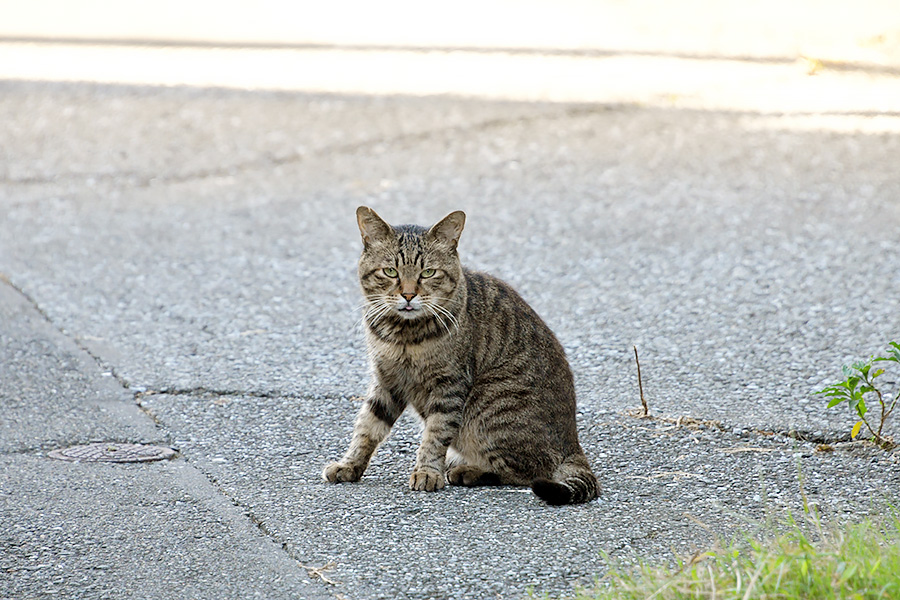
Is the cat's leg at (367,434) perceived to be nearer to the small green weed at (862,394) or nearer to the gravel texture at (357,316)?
the gravel texture at (357,316)

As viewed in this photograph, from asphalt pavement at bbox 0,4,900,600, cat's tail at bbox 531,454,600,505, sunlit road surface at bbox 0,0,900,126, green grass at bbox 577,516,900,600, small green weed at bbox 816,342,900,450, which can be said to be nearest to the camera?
green grass at bbox 577,516,900,600

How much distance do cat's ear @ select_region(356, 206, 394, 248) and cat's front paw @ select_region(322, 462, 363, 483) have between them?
0.93 meters

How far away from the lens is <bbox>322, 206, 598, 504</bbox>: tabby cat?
14.3 feet

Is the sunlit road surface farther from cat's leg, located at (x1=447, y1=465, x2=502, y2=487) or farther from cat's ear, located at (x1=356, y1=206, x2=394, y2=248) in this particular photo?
cat's leg, located at (x1=447, y1=465, x2=502, y2=487)

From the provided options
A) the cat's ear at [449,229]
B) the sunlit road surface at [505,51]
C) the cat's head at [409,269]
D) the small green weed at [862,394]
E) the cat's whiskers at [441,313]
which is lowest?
the small green weed at [862,394]

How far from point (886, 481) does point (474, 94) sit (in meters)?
7.82

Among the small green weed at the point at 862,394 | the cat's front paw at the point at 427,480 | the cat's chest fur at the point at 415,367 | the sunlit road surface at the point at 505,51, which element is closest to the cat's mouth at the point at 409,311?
the cat's chest fur at the point at 415,367

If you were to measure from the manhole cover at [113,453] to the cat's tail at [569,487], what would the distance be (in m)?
1.66

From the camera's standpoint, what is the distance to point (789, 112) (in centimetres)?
1025

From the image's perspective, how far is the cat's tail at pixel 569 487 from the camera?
4016 mm

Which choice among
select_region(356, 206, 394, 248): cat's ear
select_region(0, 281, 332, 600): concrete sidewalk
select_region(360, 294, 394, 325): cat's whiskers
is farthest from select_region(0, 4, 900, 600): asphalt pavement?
select_region(356, 206, 394, 248): cat's ear

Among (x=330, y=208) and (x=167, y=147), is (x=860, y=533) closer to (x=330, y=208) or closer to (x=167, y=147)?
(x=330, y=208)

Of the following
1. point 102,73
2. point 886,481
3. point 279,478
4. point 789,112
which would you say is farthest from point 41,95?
point 886,481

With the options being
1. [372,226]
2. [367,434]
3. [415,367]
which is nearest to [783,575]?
[415,367]
